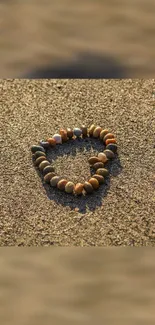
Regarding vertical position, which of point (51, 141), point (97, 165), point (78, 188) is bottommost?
point (78, 188)

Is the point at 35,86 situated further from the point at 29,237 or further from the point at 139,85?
the point at 29,237

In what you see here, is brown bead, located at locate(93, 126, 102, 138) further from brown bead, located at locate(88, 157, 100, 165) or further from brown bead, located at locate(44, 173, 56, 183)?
brown bead, located at locate(44, 173, 56, 183)

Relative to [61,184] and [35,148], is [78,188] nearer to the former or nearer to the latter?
[61,184]

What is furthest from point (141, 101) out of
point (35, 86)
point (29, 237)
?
point (29, 237)
